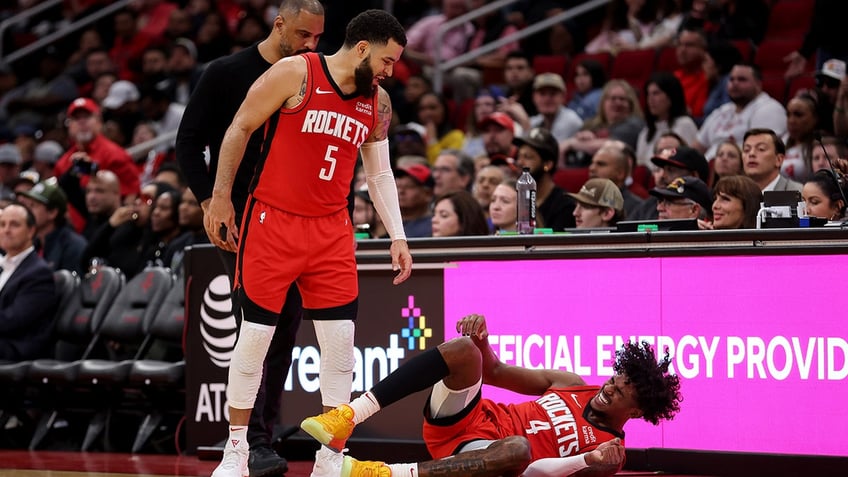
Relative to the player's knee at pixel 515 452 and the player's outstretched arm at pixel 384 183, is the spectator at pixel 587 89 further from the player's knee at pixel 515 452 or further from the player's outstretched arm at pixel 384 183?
the player's knee at pixel 515 452

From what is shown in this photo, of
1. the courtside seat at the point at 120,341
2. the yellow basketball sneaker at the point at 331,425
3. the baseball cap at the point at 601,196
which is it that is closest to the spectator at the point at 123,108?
the courtside seat at the point at 120,341

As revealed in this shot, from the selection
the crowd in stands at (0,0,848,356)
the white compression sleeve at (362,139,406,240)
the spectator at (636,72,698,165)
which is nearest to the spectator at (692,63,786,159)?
the crowd in stands at (0,0,848,356)

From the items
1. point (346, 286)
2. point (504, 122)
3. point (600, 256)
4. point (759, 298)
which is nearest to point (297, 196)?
point (346, 286)

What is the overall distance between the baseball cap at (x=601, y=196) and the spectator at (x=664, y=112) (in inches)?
85.7

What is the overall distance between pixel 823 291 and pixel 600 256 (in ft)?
3.67

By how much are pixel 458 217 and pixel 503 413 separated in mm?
2271

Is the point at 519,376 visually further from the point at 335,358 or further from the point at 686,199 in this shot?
the point at 686,199

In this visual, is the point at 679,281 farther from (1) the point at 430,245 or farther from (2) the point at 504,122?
(2) the point at 504,122

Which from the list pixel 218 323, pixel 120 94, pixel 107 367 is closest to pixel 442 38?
pixel 120 94

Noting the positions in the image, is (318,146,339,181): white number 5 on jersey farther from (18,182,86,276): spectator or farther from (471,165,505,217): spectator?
(18,182,86,276): spectator

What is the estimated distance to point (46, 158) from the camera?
13305 millimetres

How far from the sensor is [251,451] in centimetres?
621

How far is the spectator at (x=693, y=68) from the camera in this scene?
35.9ft

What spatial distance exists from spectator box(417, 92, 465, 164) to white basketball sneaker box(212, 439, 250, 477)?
649 cm
